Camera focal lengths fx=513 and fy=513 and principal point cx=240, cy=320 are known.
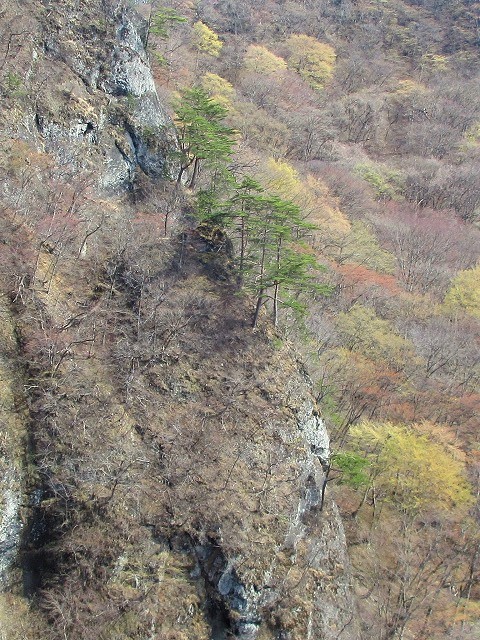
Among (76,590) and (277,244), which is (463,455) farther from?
(76,590)

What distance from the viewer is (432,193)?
5772 cm

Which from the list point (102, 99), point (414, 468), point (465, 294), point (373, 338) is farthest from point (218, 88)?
point (414, 468)

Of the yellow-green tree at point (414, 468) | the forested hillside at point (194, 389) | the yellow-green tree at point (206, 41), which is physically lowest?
the yellow-green tree at point (414, 468)

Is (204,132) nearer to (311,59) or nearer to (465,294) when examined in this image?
(465,294)

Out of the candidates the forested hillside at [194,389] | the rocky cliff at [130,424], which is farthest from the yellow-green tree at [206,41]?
the rocky cliff at [130,424]

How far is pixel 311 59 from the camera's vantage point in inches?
2990

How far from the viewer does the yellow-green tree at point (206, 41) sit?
2645 inches

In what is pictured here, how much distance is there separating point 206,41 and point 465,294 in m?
49.6

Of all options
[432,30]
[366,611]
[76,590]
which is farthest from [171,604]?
[432,30]

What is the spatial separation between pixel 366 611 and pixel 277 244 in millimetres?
16491

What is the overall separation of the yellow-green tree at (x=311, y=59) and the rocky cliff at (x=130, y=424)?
5467cm

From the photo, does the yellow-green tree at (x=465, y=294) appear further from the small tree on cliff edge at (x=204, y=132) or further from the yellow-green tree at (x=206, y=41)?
the yellow-green tree at (x=206, y=41)

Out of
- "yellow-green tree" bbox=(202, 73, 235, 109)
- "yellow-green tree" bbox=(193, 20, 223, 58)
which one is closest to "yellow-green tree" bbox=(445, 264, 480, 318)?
"yellow-green tree" bbox=(202, 73, 235, 109)

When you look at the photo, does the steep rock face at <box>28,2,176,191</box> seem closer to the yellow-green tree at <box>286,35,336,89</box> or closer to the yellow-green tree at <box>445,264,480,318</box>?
the yellow-green tree at <box>445,264,480,318</box>
